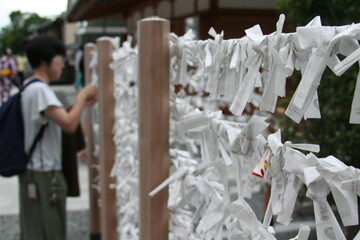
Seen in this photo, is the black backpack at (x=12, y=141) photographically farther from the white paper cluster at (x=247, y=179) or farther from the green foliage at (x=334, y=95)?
the green foliage at (x=334, y=95)

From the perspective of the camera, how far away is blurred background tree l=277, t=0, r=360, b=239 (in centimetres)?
283

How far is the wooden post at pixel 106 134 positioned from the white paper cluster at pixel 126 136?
0.04 m

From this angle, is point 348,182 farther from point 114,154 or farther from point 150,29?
point 114,154

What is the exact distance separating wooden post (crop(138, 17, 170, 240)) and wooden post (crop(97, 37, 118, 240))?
1058 mm

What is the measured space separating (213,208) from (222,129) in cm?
22

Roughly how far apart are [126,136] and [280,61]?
171 centimetres

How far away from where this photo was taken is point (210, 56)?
53.6 inches

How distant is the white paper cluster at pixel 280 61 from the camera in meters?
0.84

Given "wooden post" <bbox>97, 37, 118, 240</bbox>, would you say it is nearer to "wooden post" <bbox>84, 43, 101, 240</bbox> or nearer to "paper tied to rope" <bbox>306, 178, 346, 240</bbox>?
"wooden post" <bbox>84, 43, 101, 240</bbox>

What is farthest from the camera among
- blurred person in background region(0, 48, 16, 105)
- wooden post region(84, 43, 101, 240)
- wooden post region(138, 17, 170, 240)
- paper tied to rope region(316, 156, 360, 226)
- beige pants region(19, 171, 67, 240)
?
blurred person in background region(0, 48, 16, 105)

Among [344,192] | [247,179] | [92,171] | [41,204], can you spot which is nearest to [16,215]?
[92,171]

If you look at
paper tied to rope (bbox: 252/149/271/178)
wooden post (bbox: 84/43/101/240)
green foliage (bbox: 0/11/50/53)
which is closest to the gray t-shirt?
wooden post (bbox: 84/43/101/240)

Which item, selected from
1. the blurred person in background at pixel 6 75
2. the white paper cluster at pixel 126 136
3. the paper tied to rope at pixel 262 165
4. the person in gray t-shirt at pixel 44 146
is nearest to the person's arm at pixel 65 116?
the person in gray t-shirt at pixel 44 146

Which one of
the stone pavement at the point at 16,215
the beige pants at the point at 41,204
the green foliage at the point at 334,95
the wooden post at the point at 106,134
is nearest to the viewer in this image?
the beige pants at the point at 41,204
